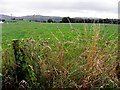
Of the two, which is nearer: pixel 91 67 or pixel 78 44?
pixel 91 67

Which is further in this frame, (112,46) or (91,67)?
(112,46)

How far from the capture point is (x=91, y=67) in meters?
6.43

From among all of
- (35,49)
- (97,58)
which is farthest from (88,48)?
(35,49)

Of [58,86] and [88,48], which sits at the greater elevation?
[88,48]

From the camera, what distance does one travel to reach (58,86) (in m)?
6.33

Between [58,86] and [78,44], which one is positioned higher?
[78,44]

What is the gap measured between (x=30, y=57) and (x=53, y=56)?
0.39 m

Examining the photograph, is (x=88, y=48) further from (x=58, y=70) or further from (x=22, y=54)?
(x=22, y=54)

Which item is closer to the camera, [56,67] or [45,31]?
[56,67]

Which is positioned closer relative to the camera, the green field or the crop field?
the crop field

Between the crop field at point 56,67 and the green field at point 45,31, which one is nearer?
the crop field at point 56,67

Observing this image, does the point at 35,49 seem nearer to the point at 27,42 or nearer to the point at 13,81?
the point at 27,42

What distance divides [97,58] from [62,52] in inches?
20.9

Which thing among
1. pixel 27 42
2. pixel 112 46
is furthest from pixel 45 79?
pixel 112 46
